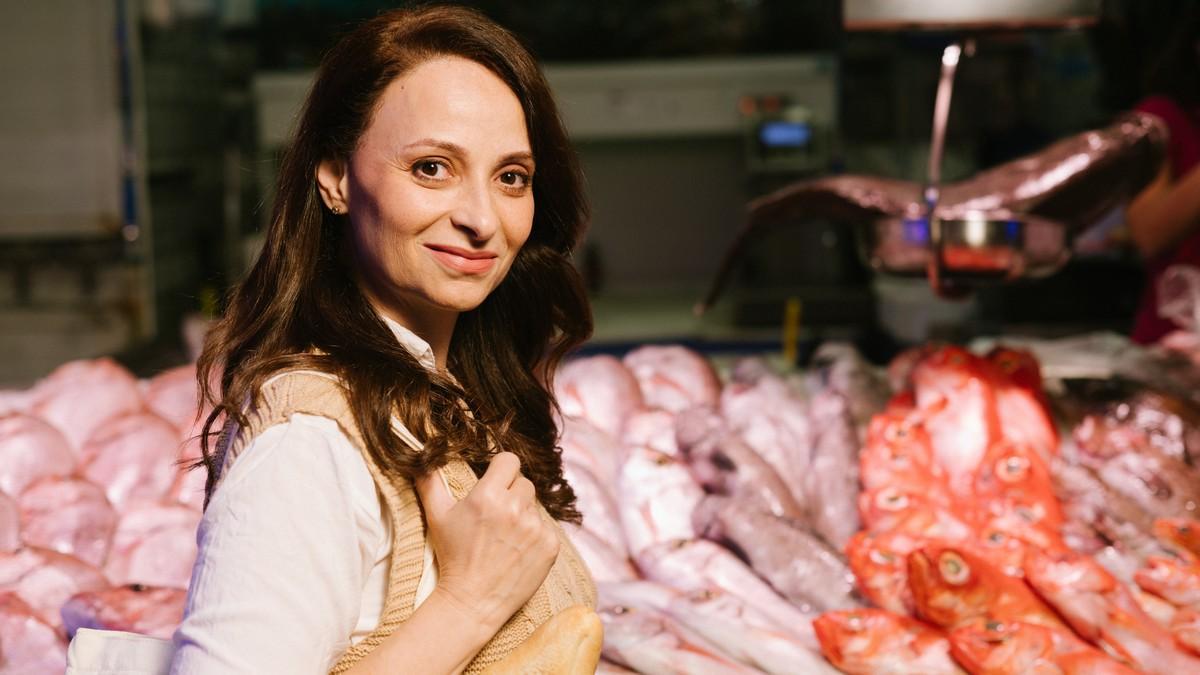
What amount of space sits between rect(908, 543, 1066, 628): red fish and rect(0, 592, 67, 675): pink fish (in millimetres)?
1216

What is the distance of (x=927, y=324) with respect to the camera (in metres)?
4.43

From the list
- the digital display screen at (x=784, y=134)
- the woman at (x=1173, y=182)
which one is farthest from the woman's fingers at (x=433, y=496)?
the digital display screen at (x=784, y=134)

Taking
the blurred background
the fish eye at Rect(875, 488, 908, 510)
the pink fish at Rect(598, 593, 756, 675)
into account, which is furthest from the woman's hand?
the blurred background

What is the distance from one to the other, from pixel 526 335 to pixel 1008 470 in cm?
103

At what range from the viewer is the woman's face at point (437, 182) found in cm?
112

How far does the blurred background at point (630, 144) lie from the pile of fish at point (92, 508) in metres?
1.94

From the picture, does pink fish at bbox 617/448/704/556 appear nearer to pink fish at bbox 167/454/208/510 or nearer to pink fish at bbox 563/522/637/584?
pink fish at bbox 563/522/637/584

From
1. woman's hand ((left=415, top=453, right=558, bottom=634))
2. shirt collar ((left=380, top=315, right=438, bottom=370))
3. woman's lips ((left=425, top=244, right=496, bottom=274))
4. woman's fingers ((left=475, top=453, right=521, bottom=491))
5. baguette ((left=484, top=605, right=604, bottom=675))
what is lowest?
baguette ((left=484, top=605, right=604, bottom=675))

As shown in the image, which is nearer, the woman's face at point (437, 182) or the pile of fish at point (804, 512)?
the woman's face at point (437, 182)

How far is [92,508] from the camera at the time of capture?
1.98m

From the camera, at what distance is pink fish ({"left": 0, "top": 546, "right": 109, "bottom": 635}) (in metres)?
1.74

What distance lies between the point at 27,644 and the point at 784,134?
13.6ft

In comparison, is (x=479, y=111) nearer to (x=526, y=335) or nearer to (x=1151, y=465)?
(x=526, y=335)

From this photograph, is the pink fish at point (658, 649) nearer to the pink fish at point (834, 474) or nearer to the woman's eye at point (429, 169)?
the pink fish at point (834, 474)
